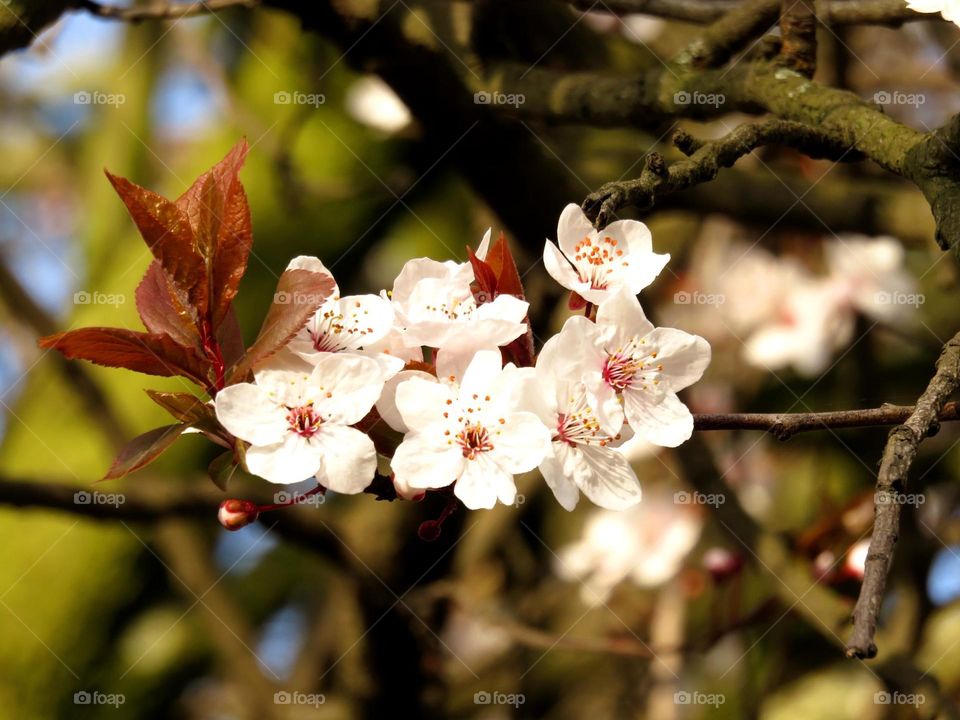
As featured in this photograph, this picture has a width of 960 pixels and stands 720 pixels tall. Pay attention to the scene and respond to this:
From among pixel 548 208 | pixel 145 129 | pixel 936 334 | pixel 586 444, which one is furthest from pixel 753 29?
pixel 145 129

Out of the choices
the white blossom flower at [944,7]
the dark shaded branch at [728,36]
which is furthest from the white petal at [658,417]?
the dark shaded branch at [728,36]

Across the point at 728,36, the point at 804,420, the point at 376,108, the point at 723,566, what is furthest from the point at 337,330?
the point at 376,108

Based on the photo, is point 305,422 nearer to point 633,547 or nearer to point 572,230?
point 572,230

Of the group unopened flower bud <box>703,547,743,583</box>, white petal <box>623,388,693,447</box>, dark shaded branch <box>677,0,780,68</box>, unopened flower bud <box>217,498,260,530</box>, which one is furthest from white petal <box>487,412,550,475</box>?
unopened flower bud <box>703,547,743,583</box>

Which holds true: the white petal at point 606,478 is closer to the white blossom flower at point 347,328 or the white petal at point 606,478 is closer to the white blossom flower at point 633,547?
the white blossom flower at point 347,328

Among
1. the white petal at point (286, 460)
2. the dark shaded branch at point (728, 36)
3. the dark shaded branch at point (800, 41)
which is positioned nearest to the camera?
the white petal at point (286, 460)

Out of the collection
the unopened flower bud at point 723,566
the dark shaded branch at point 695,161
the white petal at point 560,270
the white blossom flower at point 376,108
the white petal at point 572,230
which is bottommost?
the unopened flower bud at point 723,566

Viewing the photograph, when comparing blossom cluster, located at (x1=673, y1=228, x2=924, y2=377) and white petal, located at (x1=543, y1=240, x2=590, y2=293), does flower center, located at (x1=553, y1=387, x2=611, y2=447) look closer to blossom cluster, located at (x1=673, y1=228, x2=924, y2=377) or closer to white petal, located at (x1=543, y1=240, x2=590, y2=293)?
white petal, located at (x1=543, y1=240, x2=590, y2=293)
